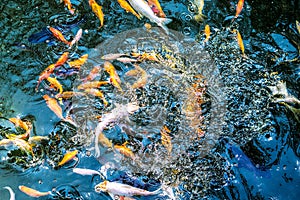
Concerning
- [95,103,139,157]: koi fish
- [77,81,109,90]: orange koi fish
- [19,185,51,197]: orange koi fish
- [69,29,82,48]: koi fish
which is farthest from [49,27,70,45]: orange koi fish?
[19,185,51,197]: orange koi fish

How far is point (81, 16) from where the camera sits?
→ 389 centimetres

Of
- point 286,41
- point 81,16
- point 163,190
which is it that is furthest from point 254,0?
point 163,190

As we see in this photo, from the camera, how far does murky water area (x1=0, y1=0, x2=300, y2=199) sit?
9.82 ft

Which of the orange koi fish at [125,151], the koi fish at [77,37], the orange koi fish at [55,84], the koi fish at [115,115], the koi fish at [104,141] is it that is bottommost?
the orange koi fish at [125,151]

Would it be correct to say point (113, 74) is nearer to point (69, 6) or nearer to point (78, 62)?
point (78, 62)

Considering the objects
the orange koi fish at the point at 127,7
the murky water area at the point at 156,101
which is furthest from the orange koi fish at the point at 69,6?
the orange koi fish at the point at 127,7

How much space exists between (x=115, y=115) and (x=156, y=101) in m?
0.38

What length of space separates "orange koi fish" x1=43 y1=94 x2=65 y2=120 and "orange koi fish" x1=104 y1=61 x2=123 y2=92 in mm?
522

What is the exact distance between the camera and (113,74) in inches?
136

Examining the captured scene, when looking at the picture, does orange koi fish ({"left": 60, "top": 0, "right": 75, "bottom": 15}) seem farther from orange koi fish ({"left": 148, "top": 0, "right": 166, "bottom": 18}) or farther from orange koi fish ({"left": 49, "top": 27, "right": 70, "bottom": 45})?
orange koi fish ({"left": 148, "top": 0, "right": 166, "bottom": 18})

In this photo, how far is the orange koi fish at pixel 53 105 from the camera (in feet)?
10.7

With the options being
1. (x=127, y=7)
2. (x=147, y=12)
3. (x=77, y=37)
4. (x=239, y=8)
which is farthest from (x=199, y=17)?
(x=77, y=37)

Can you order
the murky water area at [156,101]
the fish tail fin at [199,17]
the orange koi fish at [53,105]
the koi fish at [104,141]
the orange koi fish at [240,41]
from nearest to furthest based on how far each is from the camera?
the murky water area at [156,101]
the koi fish at [104,141]
the orange koi fish at [53,105]
the orange koi fish at [240,41]
the fish tail fin at [199,17]

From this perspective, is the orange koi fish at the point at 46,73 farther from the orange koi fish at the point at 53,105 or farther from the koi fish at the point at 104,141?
the koi fish at the point at 104,141
